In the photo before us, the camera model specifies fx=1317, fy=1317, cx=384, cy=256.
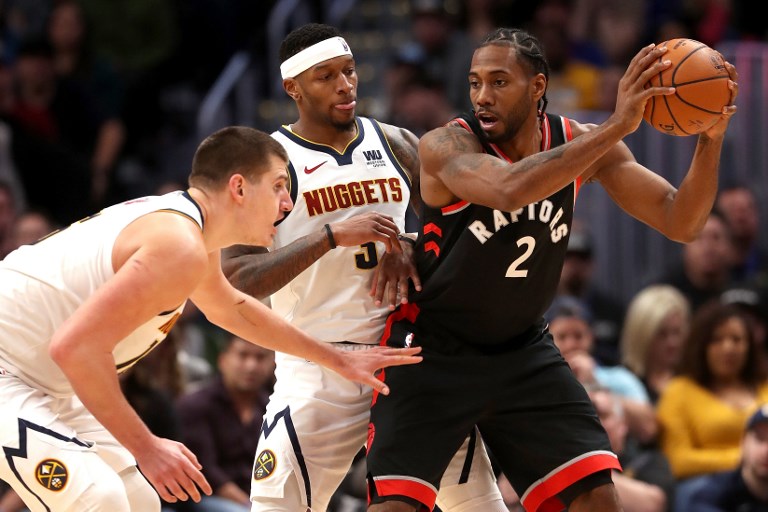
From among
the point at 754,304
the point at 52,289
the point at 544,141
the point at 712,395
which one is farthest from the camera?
the point at 754,304

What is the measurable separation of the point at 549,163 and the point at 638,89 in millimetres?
466

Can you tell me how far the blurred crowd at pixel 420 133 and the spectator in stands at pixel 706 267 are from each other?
2cm

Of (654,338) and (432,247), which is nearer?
(432,247)

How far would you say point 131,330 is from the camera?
16.1ft

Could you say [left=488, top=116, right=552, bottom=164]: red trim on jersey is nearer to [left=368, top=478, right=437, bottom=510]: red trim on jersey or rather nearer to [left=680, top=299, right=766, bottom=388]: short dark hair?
[left=368, top=478, right=437, bottom=510]: red trim on jersey

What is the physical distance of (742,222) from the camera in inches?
445

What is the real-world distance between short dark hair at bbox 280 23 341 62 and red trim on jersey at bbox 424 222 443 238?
1.07 m

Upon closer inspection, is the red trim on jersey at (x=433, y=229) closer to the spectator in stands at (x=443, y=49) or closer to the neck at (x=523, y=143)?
the neck at (x=523, y=143)

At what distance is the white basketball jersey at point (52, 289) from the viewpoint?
5191 millimetres

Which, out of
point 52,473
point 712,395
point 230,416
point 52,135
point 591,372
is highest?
point 52,135

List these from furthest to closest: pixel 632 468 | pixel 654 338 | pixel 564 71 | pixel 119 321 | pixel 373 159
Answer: pixel 564 71 → pixel 654 338 → pixel 632 468 → pixel 373 159 → pixel 119 321

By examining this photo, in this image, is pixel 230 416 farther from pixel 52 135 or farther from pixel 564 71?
pixel 564 71

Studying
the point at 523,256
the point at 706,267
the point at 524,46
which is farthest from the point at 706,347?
the point at 524,46

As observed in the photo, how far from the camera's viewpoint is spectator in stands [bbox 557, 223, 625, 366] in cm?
1082
